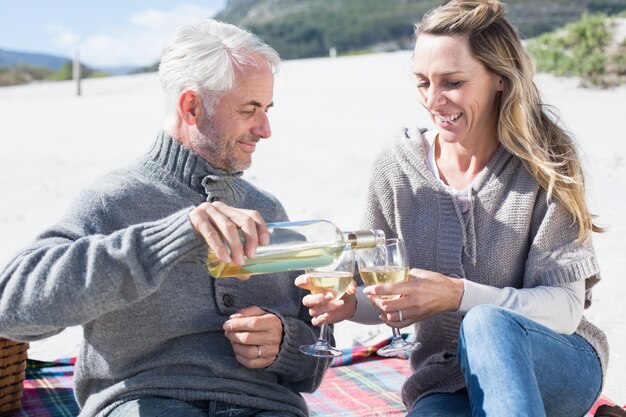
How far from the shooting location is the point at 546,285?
3.21 meters

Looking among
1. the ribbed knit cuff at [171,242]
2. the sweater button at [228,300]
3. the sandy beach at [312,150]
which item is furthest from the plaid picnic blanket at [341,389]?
the ribbed knit cuff at [171,242]

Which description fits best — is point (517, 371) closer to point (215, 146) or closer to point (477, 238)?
point (477, 238)

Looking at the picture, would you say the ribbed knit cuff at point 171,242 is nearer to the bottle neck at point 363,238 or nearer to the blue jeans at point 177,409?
the bottle neck at point 363,238

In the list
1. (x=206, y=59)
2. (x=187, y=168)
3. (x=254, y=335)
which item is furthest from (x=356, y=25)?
(x=254, y=335)

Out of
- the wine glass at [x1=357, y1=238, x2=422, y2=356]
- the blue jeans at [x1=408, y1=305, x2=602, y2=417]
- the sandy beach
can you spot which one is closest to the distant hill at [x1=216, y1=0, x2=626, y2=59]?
the sandy beach

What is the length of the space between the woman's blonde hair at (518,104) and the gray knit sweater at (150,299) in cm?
96

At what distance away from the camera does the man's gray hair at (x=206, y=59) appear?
3047 mm

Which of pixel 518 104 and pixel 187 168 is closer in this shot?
pixel 187 168

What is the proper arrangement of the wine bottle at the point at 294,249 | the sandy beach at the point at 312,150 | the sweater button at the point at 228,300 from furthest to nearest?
1. the sandy beach at the point at 312,150
2. the sweater button at the point at 228,300
3. the wine bottle at the point at 294,249

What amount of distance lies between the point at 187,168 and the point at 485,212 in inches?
45.8

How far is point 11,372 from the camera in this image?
13.4ft

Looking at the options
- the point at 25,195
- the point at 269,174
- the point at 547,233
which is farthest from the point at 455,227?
the point at 25,195

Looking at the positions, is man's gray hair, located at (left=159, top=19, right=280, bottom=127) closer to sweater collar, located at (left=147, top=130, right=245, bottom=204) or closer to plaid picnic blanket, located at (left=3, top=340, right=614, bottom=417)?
sweater collar, located at (left=147, top=130, right=245, bottom=204)

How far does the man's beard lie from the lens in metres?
3.06
